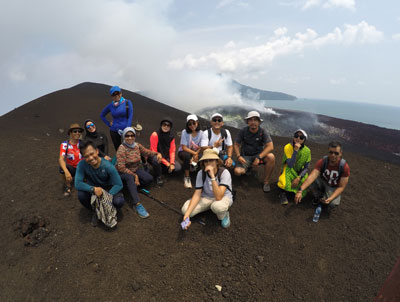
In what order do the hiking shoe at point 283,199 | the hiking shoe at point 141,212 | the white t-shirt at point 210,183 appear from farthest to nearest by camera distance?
1. the hiking shoe at point 283,199
2. the hiking shoe at point 141,212
3. the white t-shirt at point 210,183

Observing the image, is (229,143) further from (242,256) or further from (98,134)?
(98,134)

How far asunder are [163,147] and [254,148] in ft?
8.84

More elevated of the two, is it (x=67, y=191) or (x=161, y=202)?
(x=161, y=202)

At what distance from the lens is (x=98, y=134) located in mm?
5781

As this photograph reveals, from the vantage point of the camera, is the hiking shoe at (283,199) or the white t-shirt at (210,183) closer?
the white t-shirt at (210,183)

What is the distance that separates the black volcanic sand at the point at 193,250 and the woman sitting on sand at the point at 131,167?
413mm

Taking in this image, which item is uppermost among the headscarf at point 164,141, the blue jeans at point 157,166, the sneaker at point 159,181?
the headscarf at point 164,141

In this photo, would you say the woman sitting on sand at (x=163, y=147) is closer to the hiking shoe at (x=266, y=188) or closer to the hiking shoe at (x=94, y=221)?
the hiking shoe at (x=94, y=221)

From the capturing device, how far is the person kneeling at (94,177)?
3799mm

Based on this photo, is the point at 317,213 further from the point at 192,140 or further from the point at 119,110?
the point at 119,110

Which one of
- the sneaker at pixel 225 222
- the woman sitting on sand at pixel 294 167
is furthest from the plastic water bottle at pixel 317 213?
the sneaker at pixel 225 222

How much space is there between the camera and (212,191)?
4480 mm

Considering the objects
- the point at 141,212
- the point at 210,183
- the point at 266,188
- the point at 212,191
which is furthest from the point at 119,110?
the point at 266,188

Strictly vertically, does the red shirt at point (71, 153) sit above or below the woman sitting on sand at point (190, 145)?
below
